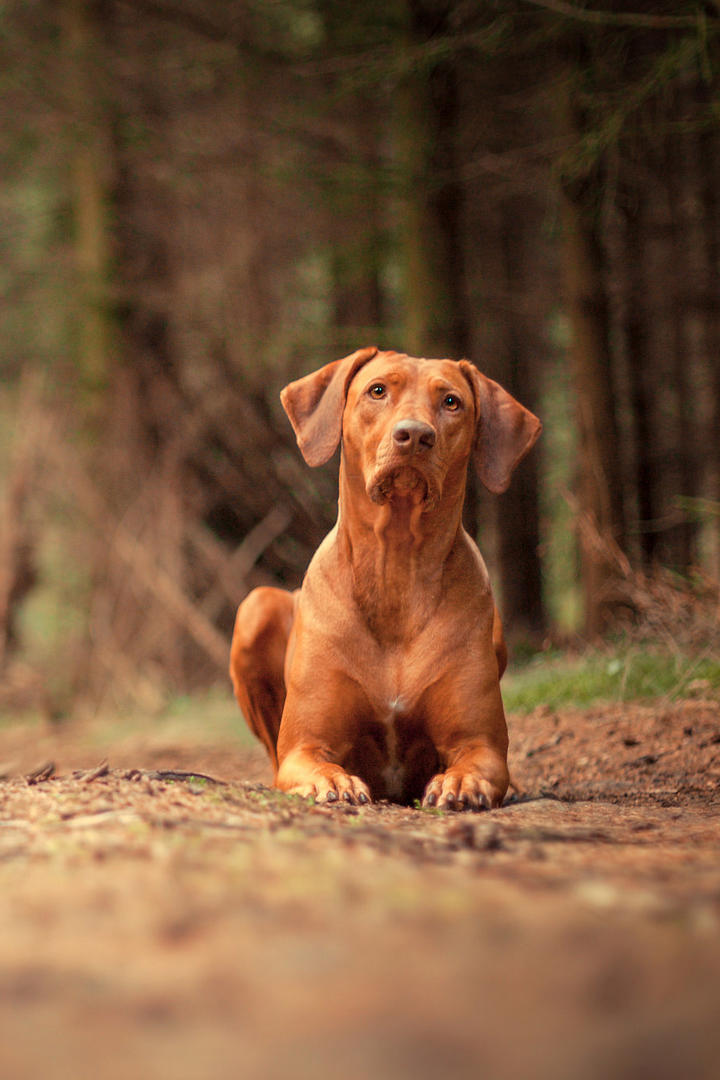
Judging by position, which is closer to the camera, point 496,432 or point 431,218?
point 496,432

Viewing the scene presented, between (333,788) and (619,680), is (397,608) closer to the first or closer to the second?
(333,788)

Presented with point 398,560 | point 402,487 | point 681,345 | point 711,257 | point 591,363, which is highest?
point 711,257

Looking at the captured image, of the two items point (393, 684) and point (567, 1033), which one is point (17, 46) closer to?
point (393, 684)

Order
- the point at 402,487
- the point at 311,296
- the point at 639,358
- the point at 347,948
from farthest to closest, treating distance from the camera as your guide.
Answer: the point at 311,296
the point at 639,358
the point at 402,487
the point at 347,948

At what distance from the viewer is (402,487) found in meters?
3.35

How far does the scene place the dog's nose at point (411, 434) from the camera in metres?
3.21

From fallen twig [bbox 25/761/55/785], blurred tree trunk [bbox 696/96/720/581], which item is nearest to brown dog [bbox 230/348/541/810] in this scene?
fallen twig [bbox 25/761/55/785]

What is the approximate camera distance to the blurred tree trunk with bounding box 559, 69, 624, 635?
7.71 m

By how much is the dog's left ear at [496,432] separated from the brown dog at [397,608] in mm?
16

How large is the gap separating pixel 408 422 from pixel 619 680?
9.65ft

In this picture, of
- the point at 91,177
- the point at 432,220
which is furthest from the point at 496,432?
the point at 91,177

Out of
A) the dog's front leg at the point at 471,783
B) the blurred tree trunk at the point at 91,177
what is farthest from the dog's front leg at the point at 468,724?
the blurred tree trunk at the point at 91,177

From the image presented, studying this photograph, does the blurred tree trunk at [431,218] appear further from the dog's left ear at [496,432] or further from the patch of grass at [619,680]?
the dog's left ear at [496,432]

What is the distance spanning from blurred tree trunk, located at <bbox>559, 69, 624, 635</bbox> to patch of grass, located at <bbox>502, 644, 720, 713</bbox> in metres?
1.29
